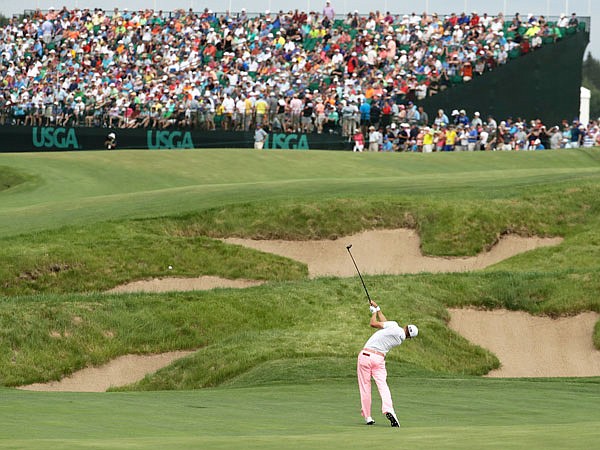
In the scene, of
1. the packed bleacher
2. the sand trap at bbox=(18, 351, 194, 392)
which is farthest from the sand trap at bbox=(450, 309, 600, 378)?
the packed bleacher

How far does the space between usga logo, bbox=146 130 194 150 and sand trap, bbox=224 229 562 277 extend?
21592 mm

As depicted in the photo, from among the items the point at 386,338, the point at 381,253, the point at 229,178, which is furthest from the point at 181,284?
the point at 229,178

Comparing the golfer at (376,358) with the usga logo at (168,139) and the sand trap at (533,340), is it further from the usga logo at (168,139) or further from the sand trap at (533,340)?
the usga logo at (168,139)

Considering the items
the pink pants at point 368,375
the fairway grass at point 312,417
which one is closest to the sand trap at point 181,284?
the fairway grass at point 312,417

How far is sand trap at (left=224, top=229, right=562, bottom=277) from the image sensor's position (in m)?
33.0

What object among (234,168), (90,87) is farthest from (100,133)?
(234,168)

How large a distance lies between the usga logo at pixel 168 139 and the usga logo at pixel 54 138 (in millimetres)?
4007

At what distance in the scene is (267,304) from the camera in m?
27.5

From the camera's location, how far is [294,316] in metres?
27.0

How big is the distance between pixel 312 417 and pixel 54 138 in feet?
144

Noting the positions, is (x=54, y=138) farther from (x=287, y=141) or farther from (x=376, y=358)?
(x=376, y=358)

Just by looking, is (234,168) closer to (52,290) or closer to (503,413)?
(52,290)

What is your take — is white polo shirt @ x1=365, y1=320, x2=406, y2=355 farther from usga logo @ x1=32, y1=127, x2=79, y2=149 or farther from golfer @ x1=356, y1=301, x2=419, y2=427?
usga logo @ x1=32, y1=127, x2=79, y2=149

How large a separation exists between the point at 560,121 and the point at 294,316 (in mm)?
38936
